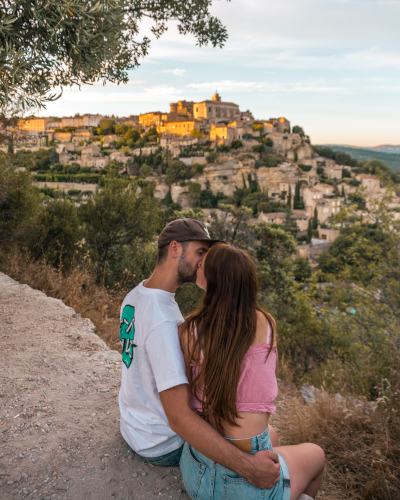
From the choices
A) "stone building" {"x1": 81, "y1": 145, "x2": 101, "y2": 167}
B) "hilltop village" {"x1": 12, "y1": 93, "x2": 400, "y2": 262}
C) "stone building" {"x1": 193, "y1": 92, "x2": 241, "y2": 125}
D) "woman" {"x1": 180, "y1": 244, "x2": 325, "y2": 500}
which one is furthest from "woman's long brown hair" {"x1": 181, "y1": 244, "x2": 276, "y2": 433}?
"stone building" {"x1": 193, "y1": 92, "x2": 241, "y2": 125}

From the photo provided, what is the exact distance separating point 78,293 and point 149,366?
3.10m

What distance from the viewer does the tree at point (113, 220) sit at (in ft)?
24.3

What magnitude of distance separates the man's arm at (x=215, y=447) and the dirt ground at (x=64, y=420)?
47 cm

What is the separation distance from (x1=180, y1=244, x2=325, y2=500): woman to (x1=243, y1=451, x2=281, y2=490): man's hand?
0.07 feet

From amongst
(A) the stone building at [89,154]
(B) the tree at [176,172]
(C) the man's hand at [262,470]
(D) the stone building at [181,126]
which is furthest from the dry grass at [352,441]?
(D) the stone building at [181,126]

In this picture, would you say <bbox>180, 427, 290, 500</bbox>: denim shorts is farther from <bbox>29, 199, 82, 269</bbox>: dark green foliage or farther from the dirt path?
<bbox>29, 199, 82, 269</bbox>: dark green foliage

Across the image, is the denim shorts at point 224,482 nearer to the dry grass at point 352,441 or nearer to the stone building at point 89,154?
the dry grass at point 352,441

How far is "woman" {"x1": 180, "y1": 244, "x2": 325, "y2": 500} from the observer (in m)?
1.14

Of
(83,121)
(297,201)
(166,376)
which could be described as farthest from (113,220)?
(83,121)

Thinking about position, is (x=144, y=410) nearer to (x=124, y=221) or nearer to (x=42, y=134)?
(x=124, y=221)

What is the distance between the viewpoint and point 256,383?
116cm

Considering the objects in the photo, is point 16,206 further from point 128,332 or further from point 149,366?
point 149,366

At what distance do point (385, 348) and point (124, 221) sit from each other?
17.3 feet

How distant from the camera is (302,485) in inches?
52.1
